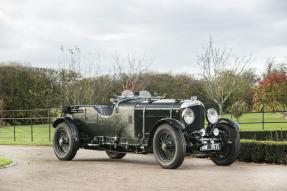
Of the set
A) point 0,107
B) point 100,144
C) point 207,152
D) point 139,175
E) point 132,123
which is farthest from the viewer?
point 0,107

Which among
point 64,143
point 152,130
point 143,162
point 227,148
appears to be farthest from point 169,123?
point 64,143

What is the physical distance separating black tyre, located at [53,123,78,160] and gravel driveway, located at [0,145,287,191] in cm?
32

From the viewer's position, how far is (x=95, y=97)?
28344mm

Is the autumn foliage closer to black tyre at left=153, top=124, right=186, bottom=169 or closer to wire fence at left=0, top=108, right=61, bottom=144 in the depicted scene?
wire fence at left=0, top=108, right=61, bottom=144

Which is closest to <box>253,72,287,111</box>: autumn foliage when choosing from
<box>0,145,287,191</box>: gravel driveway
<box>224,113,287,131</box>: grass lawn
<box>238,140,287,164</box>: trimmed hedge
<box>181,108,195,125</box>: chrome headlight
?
<box>224,113,287,131</box>: grass lawn

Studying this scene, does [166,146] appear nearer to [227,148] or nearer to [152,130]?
[152,130]

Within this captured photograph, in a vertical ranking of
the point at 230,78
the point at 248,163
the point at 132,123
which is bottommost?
the point at 248,163

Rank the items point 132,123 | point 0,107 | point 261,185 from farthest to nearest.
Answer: point 0,107 < point 132,123 < point 261,185

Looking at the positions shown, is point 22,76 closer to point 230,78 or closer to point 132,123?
point 230,78

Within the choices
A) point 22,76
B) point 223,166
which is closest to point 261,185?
point 223,166

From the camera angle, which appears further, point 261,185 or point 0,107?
point 0,107

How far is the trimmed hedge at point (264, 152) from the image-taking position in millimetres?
12930

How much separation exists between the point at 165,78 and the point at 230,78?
413 centimetres

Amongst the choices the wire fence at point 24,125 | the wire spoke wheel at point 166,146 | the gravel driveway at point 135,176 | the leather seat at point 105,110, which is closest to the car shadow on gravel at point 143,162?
Result: the gravel driveway at point 135,176
